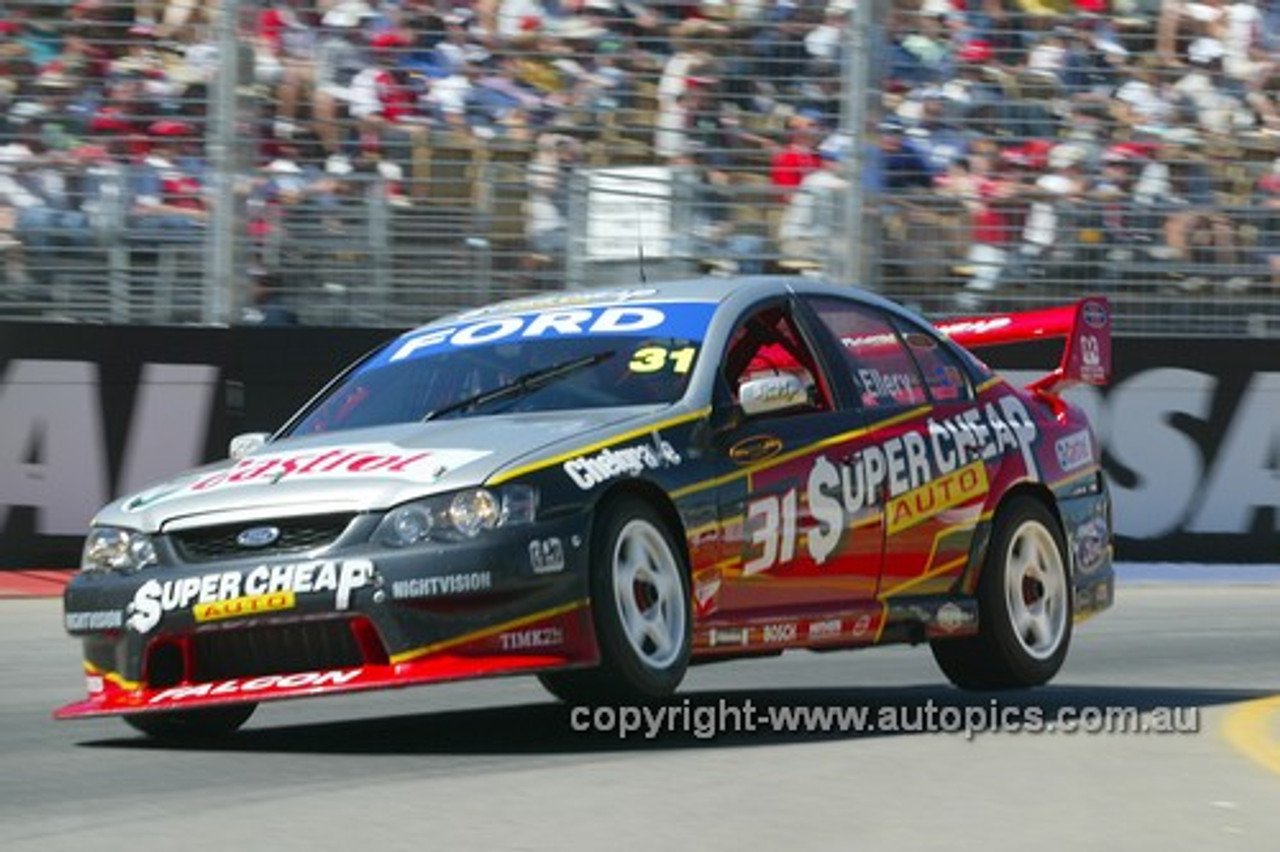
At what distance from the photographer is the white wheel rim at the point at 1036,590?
923 centimetres

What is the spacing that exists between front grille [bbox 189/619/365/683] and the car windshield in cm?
117

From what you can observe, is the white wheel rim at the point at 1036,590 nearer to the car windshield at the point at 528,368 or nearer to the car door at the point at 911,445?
the car door at the point at 911,445

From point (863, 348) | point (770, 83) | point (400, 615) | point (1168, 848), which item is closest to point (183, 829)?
point (400, 615)

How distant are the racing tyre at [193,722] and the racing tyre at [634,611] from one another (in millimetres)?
1031

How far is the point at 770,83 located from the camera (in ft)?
54.0

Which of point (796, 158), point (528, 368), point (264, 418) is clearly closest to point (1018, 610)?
point (528, 368)

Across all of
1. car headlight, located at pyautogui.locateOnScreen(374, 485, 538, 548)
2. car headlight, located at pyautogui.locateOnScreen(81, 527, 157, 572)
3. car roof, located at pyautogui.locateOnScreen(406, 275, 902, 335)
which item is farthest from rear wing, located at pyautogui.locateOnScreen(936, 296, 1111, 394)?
car headlight, located at pyautogui.locateOnScreen(81, 527, 157, 572)

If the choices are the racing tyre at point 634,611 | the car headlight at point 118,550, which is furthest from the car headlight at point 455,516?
the car headlight at point 118,550

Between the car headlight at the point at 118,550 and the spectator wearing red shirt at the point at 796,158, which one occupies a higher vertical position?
the spectator wearing red shirt at the point at 796,158

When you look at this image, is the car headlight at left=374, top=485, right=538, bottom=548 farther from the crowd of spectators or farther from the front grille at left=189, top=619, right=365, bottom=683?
the crowd of spectators

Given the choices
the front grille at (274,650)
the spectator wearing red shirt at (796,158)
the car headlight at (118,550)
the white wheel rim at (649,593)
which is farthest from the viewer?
the spectator wearing red shirt at (796,158)

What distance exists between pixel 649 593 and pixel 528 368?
1159mm

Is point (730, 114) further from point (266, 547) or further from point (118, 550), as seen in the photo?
point (266, 547)

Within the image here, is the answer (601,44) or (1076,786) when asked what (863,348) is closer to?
(1076,786)
